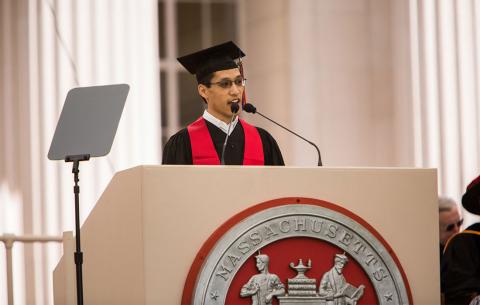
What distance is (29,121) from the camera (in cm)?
684

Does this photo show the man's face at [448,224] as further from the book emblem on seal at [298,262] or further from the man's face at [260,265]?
the man's face at [260,265]

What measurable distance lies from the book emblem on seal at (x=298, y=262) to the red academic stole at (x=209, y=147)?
1.11 metres

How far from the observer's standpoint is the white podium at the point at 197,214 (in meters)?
3.16

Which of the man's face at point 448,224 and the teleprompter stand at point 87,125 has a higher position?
the teleprompter stand at point 87,125

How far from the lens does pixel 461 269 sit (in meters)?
4.87

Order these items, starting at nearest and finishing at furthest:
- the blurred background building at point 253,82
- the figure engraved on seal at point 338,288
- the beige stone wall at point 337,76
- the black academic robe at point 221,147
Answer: the figure engraved on seal at point 338,288 → the black academic robe at point 221,147 → the blurred background building at point 253,82 → the beige stone wall at point 337,76

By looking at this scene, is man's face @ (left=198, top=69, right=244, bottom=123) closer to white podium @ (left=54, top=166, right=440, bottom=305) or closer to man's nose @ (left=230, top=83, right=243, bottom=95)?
man's nose @ (left=230, top=83, right=243, bottom=95)

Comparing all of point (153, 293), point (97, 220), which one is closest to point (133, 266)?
point (153, 293)

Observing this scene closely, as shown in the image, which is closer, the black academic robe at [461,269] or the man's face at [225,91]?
the man's face at [225,91]

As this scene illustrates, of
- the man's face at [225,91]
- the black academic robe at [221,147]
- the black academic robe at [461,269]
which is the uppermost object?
the man's face at [225,91]

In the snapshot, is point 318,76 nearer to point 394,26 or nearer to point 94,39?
point 394,26

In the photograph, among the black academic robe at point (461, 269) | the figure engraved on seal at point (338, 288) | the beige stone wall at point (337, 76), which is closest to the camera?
the figure engraved on seal at point (338, 288)

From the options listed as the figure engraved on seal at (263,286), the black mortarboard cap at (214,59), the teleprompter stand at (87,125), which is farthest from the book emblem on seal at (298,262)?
the black mortarboard cap at (214,59)

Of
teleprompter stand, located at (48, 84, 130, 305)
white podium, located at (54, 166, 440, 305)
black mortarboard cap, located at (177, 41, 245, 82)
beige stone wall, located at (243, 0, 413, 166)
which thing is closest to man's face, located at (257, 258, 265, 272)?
white podium, located at (54, 166, 440, 305)
